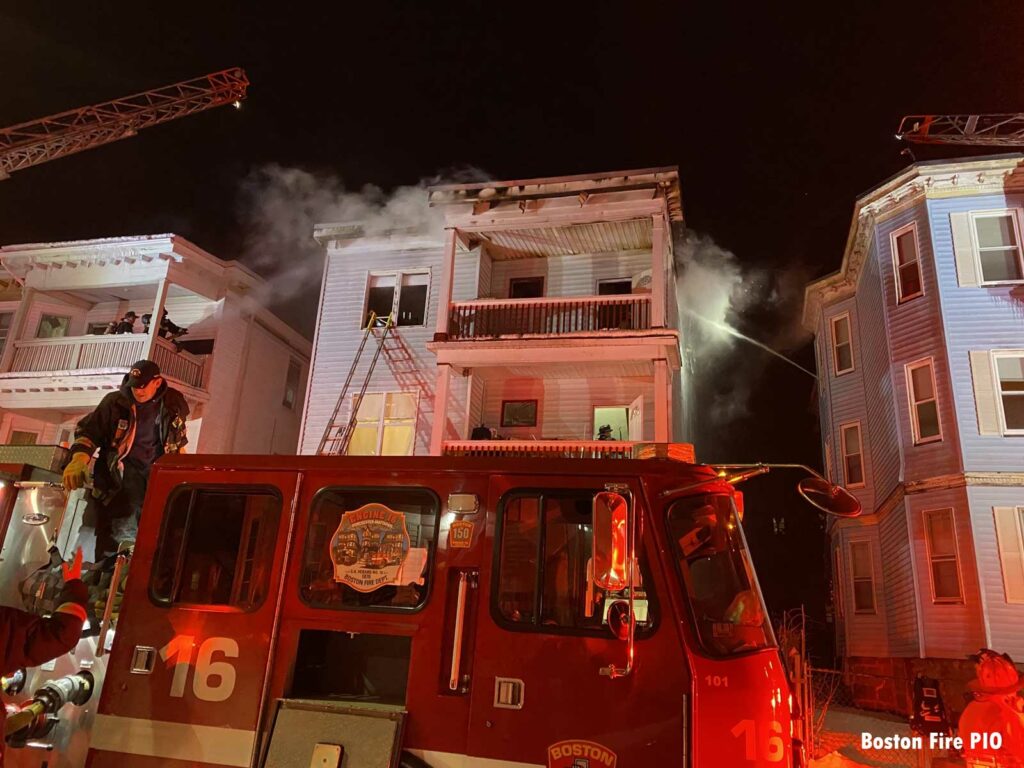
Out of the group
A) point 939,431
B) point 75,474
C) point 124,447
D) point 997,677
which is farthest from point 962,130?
point 75,474

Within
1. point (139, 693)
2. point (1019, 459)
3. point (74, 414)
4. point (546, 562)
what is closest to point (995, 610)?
point (1019, 459)

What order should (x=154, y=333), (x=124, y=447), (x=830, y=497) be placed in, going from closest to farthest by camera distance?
(x=830, y=497) → (x=124, y=447) → (x=154, y=333)

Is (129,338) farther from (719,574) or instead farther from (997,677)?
(997,677)

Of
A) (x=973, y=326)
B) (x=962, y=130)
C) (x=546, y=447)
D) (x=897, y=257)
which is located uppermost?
(x=962, y=130)

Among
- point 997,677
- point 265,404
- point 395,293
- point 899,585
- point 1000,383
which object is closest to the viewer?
point 997,677

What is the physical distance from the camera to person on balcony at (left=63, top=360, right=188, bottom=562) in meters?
5.27

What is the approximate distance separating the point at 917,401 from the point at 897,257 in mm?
3422

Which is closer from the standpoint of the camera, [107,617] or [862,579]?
[107,617]

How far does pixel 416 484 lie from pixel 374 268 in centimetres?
1357

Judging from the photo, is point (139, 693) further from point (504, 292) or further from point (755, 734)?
point (504, 292)

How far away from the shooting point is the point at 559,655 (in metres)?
3.68

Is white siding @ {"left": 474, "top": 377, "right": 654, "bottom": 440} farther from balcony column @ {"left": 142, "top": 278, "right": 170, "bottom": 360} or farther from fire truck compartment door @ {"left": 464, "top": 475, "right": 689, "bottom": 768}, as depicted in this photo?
fire truck compartment door @ {"left": 464, "top": 475, "right": 689, "bottom": 768}

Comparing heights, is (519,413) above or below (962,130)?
below

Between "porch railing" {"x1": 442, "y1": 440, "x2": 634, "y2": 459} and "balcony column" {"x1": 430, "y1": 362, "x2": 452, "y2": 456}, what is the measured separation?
0.77ft
